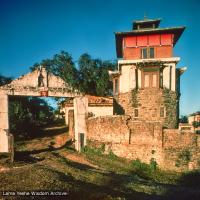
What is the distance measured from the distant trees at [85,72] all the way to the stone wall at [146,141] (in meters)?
22.0

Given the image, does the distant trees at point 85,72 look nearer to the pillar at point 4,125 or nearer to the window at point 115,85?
the window at point 115,85

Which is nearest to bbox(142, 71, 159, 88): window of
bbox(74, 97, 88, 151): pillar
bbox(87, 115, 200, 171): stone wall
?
bbox(87, 115, 200, 171): stone wall

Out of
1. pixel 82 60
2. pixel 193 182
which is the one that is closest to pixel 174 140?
pixel 193 182

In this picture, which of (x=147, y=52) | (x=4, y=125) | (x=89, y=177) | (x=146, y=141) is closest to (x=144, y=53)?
(x=147, y=52)

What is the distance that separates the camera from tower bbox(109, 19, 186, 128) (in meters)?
Result: 25.9

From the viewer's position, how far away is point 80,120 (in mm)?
21000

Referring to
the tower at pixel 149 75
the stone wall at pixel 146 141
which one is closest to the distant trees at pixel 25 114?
the stone wall at pixel 146 141

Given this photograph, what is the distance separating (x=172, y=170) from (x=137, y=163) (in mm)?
3102

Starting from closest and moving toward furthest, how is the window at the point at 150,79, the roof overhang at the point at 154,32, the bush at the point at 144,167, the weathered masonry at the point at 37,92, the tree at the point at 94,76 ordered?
the weathered masonry at the point at 37,92 < the bush at the point at 144,167 < the window at the point at 150,79 < the roof overhang at the point at 154,32 < the tree at the point at 94,76

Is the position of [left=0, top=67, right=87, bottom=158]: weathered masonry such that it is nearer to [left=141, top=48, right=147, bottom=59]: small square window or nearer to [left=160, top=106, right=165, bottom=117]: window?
[left=160, top=106, right=165, bottom=117]: window

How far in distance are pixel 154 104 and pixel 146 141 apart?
22.1 ft

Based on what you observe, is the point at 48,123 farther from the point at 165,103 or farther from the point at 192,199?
the point at 192,199

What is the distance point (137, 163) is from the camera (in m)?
19.9

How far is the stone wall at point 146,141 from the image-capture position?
768 inches
